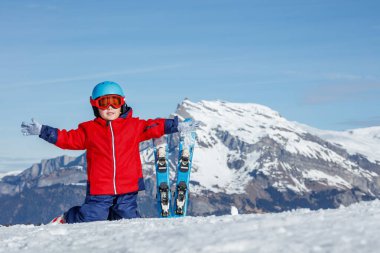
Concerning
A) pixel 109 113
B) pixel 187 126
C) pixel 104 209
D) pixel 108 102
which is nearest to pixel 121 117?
pixel 109 113

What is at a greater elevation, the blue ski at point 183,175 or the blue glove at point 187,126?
the blue glove at point 187,126

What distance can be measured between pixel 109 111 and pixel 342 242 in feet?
28.3

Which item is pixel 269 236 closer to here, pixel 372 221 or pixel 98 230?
pixel 372 221

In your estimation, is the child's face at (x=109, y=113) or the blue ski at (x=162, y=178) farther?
the blue ski at (x=162, y=178)

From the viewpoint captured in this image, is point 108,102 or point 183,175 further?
point 183,175

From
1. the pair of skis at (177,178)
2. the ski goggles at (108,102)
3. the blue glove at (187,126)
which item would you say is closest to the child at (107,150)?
the ski goggles at (108,102)

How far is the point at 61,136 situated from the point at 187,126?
3072mm

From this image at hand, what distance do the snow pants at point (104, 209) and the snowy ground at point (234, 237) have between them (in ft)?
15.3

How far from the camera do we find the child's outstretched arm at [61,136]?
13211 mm

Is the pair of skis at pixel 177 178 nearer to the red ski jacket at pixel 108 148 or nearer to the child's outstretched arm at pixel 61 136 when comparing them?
the red ski jacket at pixel 108 148

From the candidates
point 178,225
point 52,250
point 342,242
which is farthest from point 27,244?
point 342,242

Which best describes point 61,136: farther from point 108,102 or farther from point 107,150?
point 108,102

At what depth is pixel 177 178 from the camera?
1784cm

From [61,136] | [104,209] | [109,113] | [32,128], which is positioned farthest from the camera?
[32,128]
